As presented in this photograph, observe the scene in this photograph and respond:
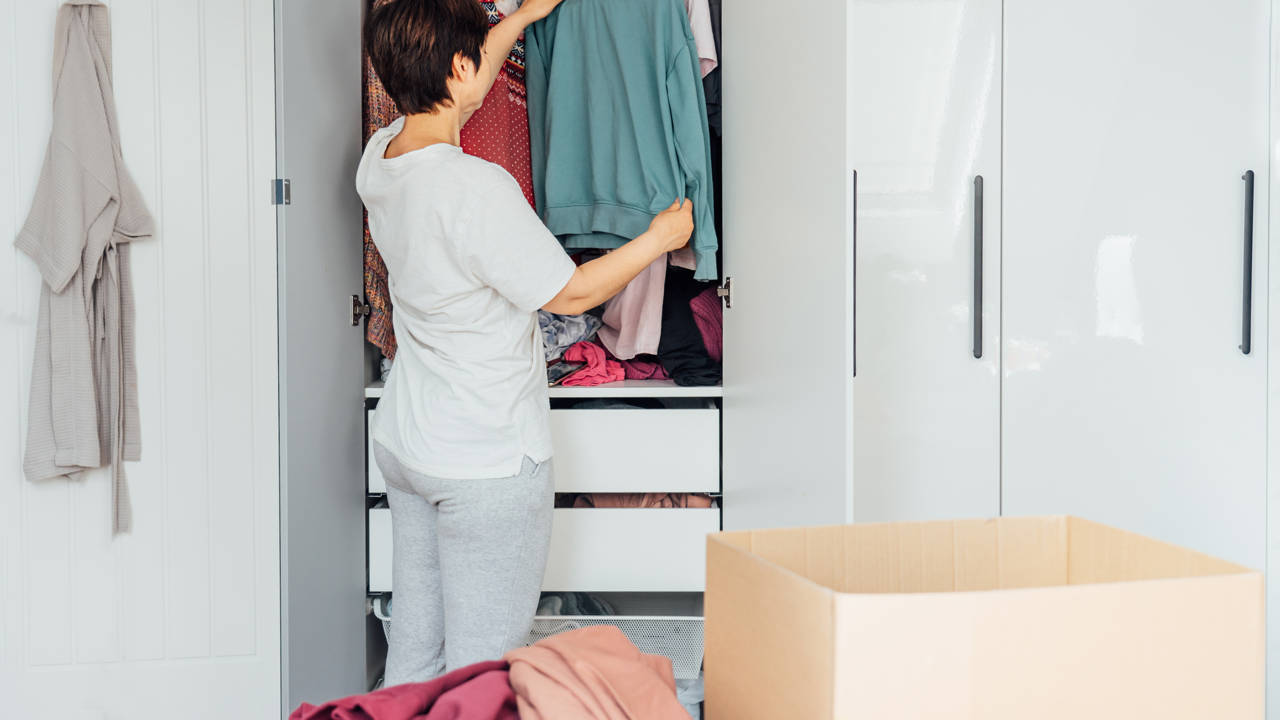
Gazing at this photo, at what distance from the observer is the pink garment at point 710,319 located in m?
→ 2.10

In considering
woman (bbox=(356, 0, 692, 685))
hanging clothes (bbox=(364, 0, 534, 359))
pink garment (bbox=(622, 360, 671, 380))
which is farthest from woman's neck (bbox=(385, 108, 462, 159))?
pink garment (bbox=(622, 360, 671, 380))

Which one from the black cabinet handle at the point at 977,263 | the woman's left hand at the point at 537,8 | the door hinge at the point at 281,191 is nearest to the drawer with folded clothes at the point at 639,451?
the black cabinet handle at the point at 977,263

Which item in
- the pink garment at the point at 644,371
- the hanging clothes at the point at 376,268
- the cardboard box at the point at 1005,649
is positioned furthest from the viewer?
the pink garment at the point at 644,371

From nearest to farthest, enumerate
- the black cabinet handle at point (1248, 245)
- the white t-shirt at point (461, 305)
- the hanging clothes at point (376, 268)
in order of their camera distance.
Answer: the white t-shirt at point (461, 305), the black cabinet handle at point (1248, 245), the hanging clothes at point (376, 268)

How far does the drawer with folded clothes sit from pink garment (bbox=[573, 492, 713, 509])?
2.3 inches

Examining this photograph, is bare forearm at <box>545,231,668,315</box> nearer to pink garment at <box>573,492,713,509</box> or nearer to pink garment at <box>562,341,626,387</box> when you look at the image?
pink garment at <box>562,341,626,387</box>

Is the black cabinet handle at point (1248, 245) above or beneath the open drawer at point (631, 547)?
above

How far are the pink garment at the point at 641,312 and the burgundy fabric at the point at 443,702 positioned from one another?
1.52m

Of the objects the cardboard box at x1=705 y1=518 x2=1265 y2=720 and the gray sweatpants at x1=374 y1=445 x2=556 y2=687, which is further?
the gray sweatpants at x1=374 y1=445 x2=556 y2=687

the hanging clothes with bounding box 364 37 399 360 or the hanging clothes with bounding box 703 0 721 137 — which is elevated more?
the hanging clothes with bounding box 703 0 721 137

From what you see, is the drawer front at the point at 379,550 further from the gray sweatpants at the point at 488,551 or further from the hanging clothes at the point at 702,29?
the hanging clothes at the point at 702,29

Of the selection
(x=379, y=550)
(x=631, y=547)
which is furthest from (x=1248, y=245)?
(x=379, y=550)

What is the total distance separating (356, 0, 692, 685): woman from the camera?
1.31 metres

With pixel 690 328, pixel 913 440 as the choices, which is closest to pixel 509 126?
pixel 690 328
